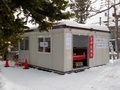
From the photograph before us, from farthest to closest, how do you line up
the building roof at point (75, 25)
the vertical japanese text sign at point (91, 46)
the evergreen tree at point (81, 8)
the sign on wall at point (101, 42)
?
the evergreen tree at point (81, 8) → the sign on wall at point (101, 42) → the vertical japanese text sign at point (91, 46) → the building roof at point (75, 25)

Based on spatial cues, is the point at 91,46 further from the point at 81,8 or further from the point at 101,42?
the point at 81,8

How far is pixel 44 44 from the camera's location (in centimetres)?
994

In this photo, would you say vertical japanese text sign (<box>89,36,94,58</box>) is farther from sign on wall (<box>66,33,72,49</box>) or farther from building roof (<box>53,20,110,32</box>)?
sign on wall (<box>66,33,72,49</box>)

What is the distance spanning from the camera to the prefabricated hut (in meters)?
8.71

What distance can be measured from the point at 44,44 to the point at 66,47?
1.82m

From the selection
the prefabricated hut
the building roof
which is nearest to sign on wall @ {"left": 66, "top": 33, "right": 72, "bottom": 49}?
the prefabricated hut

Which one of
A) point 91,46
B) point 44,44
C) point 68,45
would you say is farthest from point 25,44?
point 91,46

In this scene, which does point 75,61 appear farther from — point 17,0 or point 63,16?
point 17,0

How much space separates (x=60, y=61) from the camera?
8.75 m

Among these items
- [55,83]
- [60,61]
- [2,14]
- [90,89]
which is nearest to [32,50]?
[60,61]

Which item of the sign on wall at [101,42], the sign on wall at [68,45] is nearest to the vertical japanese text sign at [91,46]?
the sign on wall at [101,42]

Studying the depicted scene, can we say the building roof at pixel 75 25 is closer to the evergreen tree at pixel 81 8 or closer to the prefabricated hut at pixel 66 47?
the prefabricated hut at pixel 66 47

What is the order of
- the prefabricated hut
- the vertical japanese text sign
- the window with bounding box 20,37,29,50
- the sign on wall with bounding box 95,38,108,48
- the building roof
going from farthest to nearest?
the window with bounding box 20,37,29,50 → the sign on wall with bounding box 95,38,108,48 → the vertical japanese text sign → the prefabricated hut → the building roof

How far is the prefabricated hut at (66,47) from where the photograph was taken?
8.71 m
